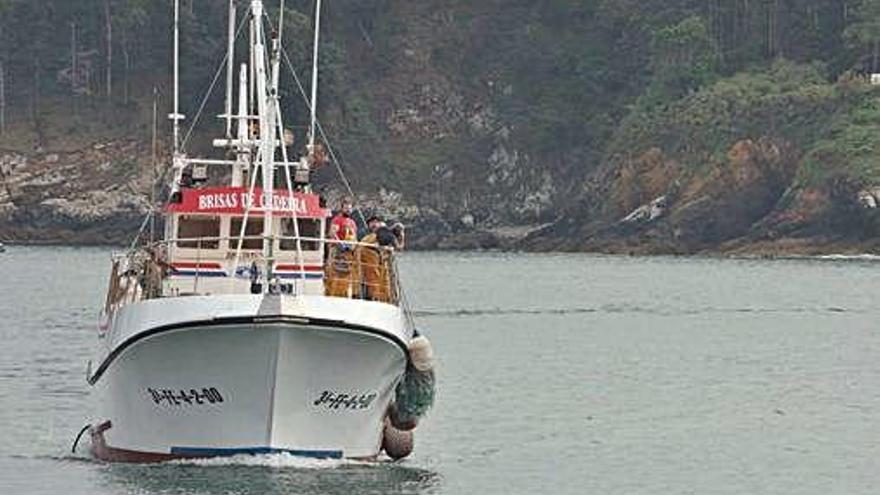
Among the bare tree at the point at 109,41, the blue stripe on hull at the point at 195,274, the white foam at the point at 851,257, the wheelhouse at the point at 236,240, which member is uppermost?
the wheelhouse at the point at 236,240

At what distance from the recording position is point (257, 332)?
1276 inches

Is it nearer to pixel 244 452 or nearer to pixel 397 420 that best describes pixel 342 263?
pixel 397 420

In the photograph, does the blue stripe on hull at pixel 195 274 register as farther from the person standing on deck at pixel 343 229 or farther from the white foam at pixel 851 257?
the white foam at pixel 851 257

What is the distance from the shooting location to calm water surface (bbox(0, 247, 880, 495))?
35.7 m

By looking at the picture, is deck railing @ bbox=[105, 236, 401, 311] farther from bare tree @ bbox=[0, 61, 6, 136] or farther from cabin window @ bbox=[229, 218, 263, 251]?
bare tree @ bbox=[0, 61, 6, 136]

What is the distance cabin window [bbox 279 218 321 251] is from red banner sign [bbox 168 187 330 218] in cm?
20

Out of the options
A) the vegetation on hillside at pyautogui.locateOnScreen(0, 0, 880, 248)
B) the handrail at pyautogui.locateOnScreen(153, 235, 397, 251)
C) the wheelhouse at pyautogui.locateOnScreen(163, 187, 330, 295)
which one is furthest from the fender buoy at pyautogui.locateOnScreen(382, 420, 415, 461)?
the vegetation on hillside at pyautogui.locateOnScreen(0, 0, 880, 248)

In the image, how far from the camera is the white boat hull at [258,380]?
32.5 meters

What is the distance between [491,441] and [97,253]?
104 metres

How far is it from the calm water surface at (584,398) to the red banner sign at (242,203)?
4007 mm

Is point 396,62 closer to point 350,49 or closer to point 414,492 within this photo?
point 350,49

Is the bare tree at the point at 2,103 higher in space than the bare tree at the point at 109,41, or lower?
lower

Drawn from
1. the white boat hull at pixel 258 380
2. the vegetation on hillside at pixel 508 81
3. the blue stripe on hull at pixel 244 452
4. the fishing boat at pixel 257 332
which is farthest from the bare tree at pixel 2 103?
the blue stripe on hull at pixel 244 452

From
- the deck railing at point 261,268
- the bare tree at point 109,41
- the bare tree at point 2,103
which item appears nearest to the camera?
the deck railing at point 261,268
